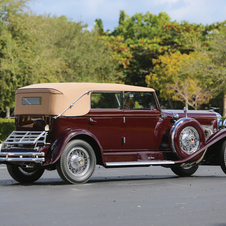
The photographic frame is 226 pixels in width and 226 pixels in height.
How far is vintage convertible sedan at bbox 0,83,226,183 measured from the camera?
30.5ft

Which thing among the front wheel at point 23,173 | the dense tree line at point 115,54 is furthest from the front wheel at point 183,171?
the dense tree line at point 115,54

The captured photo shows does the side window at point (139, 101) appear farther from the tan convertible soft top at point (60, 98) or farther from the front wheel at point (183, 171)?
the front wheel at point (183, 171)

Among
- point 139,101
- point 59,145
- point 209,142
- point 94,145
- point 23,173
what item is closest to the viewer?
point 59,145

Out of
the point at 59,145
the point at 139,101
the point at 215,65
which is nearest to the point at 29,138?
the point at 59,145

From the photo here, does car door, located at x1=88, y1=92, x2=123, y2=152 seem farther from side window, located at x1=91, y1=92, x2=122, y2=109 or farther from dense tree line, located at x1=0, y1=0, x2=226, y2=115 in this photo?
dense tree line, located at x1=0, y1=0, x2=226, y2=115

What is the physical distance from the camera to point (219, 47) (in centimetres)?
3438

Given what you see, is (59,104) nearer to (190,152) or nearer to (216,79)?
(190,152)

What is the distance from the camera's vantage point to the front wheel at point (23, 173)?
33.1ft

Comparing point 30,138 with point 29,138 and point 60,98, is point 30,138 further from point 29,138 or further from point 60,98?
point 60,98

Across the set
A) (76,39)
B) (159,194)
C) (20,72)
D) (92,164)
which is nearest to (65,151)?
(92,164)

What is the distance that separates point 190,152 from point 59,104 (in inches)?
127

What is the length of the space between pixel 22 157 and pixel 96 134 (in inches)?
Result: 62.9

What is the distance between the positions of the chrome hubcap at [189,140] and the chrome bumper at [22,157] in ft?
10.9

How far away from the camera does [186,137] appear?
1064 cm
